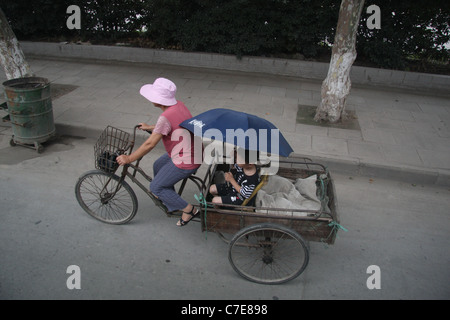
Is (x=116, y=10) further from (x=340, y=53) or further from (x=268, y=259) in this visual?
(x=268, y=259)

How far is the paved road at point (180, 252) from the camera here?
3.38 m

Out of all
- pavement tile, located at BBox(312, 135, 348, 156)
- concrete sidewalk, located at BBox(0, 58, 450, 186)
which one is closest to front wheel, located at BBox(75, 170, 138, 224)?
concrete sidewalk, located at BBox(0, 58, 450, 186)

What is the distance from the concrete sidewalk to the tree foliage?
2.74ft

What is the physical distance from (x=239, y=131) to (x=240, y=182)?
0.54 meters

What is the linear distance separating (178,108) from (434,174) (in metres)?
4.02

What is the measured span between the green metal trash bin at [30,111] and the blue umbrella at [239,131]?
3.25m

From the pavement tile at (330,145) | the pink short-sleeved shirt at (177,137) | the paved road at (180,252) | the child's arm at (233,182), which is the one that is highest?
the pink short-sleeved shirt at (177,137)

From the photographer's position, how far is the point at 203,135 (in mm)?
3178

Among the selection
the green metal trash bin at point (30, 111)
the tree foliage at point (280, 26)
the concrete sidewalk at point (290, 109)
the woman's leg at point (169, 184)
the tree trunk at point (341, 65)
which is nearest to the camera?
the woman's leg at point (169, 184)

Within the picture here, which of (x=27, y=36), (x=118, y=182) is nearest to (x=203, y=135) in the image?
(x=118, y=182)

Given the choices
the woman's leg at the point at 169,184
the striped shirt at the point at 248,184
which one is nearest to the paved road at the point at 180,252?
the woman's leg at the point at 169,184

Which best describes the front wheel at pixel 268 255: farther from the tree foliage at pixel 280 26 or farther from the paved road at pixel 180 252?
the tree foliage at pixel 280 26

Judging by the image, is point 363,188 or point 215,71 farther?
point 215,71

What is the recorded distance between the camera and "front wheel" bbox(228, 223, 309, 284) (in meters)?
3.23
